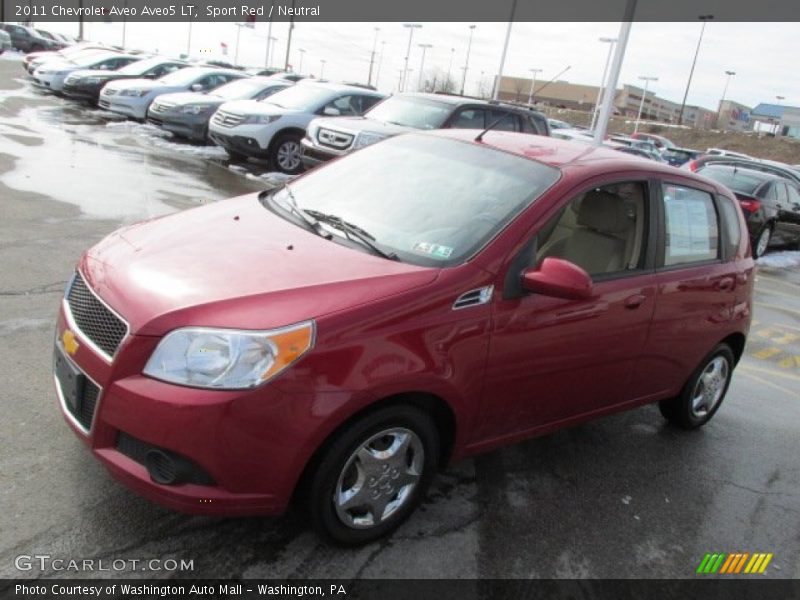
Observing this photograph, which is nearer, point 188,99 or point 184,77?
point 188,99

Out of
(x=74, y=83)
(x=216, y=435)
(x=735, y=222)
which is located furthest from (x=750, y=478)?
(x=74, y=83)

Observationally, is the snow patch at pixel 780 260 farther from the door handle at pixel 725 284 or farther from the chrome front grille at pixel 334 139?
the door handle at pixel 725 284

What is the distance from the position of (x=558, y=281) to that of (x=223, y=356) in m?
1.44

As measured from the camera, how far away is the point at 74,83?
18.4 meters

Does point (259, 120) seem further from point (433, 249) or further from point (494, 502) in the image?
point (494, 502)

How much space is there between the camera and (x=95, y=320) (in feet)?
8.96

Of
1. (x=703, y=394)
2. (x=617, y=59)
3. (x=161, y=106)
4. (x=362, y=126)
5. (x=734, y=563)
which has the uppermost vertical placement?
(x=617, y=59)

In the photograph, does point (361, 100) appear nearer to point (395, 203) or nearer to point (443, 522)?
point (395, 203)

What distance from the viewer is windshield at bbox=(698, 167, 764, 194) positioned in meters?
13.1

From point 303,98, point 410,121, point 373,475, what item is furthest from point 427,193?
point 303,98

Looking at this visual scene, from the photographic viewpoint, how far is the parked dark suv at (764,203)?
1272 centimetres

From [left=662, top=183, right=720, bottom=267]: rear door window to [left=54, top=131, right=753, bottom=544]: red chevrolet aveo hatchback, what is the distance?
0.6 inches

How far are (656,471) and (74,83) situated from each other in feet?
61.6

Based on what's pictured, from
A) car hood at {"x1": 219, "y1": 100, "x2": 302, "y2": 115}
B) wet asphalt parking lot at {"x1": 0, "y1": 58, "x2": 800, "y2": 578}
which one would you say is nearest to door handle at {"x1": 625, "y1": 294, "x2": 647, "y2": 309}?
wet asphalt parking lot at {"x1": 0, "y1": 58, "x2": 800, "y2": 578}
